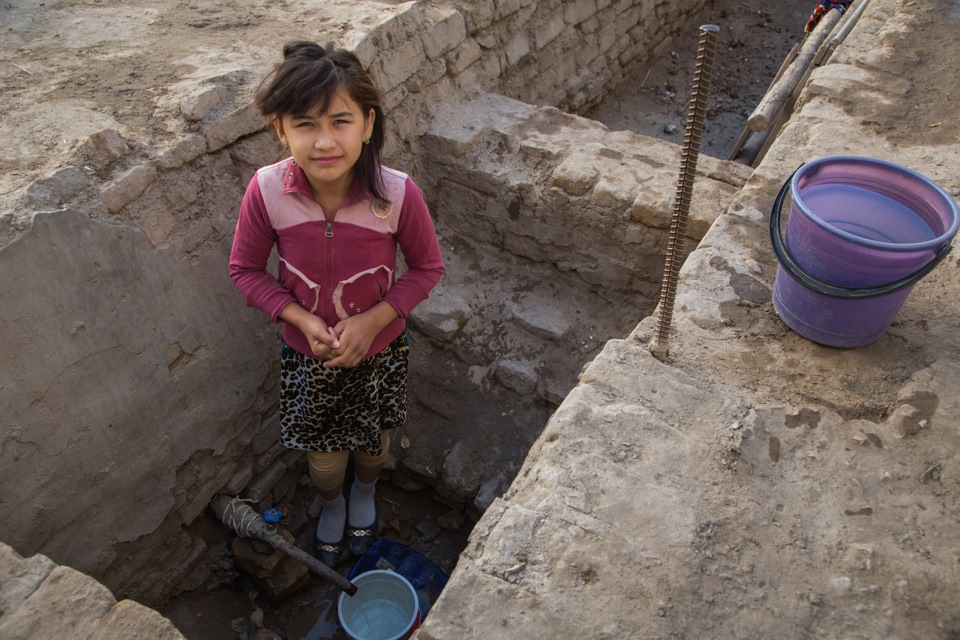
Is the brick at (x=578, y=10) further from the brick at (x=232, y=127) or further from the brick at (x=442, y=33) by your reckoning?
the brick at (x=232, y=127)

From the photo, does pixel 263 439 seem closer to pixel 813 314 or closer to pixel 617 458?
pixel 617 458

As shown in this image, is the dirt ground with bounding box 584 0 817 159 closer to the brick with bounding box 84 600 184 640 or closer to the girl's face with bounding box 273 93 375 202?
the girl's face with bounding box 273 93 375 202

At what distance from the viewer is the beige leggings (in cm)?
271

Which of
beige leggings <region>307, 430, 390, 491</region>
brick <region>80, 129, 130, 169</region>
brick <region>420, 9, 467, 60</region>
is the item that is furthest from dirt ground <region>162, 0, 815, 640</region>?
brick <region>420, 9, 467, 60</region>

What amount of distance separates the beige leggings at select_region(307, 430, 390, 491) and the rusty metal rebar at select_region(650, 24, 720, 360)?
1.25m

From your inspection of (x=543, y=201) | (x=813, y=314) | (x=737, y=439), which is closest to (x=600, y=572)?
(x=737, y=439)

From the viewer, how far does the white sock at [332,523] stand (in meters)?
2.97

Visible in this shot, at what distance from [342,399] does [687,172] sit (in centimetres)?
144

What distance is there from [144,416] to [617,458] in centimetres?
182

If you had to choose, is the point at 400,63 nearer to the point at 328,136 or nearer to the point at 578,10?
the point at 328,136

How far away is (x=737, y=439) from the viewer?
1.79 metres

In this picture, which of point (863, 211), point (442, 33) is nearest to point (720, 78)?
point (442, 33)

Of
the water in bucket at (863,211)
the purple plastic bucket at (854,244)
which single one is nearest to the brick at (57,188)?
the purple plastic bucket at (854,244)

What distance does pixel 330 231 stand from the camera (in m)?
2.01
